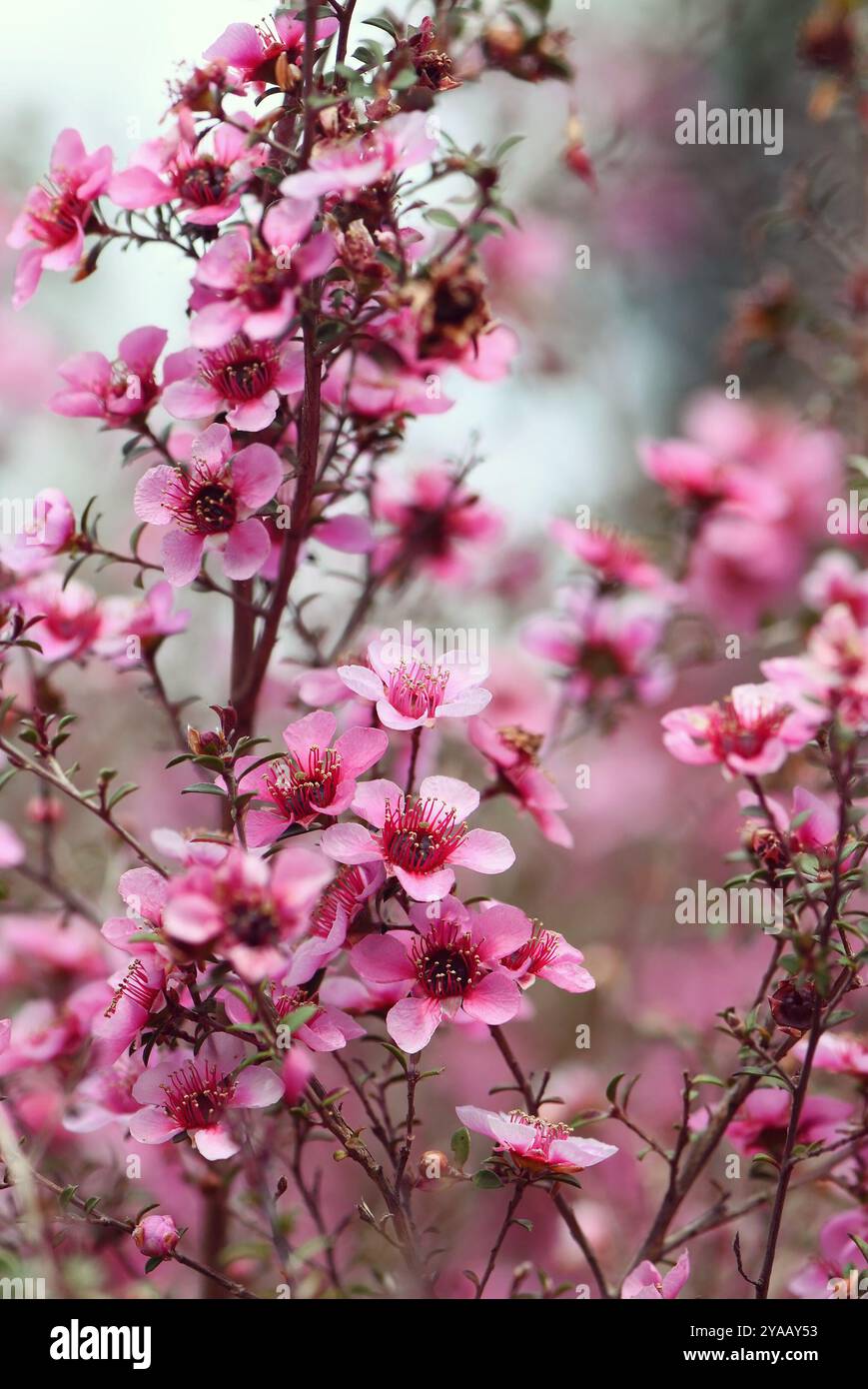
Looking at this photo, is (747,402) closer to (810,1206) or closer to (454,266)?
(810,1206)

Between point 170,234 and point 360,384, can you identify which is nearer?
point 170,234

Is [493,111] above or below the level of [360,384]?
above

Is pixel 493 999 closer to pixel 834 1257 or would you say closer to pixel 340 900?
pixel 340 900

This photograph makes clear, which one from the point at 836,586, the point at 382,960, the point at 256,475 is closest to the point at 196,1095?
the point at 382,960

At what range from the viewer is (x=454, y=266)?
72 centimetres

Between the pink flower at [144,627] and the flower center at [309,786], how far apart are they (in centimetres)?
28

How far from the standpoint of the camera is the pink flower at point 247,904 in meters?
0.62

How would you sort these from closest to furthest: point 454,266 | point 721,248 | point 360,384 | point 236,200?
point 454,266 → point 236,200 → point 360,384 → point 721,248

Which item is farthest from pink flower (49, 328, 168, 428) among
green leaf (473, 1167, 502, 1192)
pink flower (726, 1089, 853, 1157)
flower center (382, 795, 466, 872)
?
pink flower (726, 1089, 853, 1157)

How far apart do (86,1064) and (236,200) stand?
0.75m

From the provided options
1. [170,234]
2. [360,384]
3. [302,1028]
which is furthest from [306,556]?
[302,1028]

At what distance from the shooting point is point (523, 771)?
3.18ft

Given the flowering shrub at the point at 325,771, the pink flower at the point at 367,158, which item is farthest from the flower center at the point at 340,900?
the pink flower at the point at 367,158

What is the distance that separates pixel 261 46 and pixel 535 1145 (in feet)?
2.55
